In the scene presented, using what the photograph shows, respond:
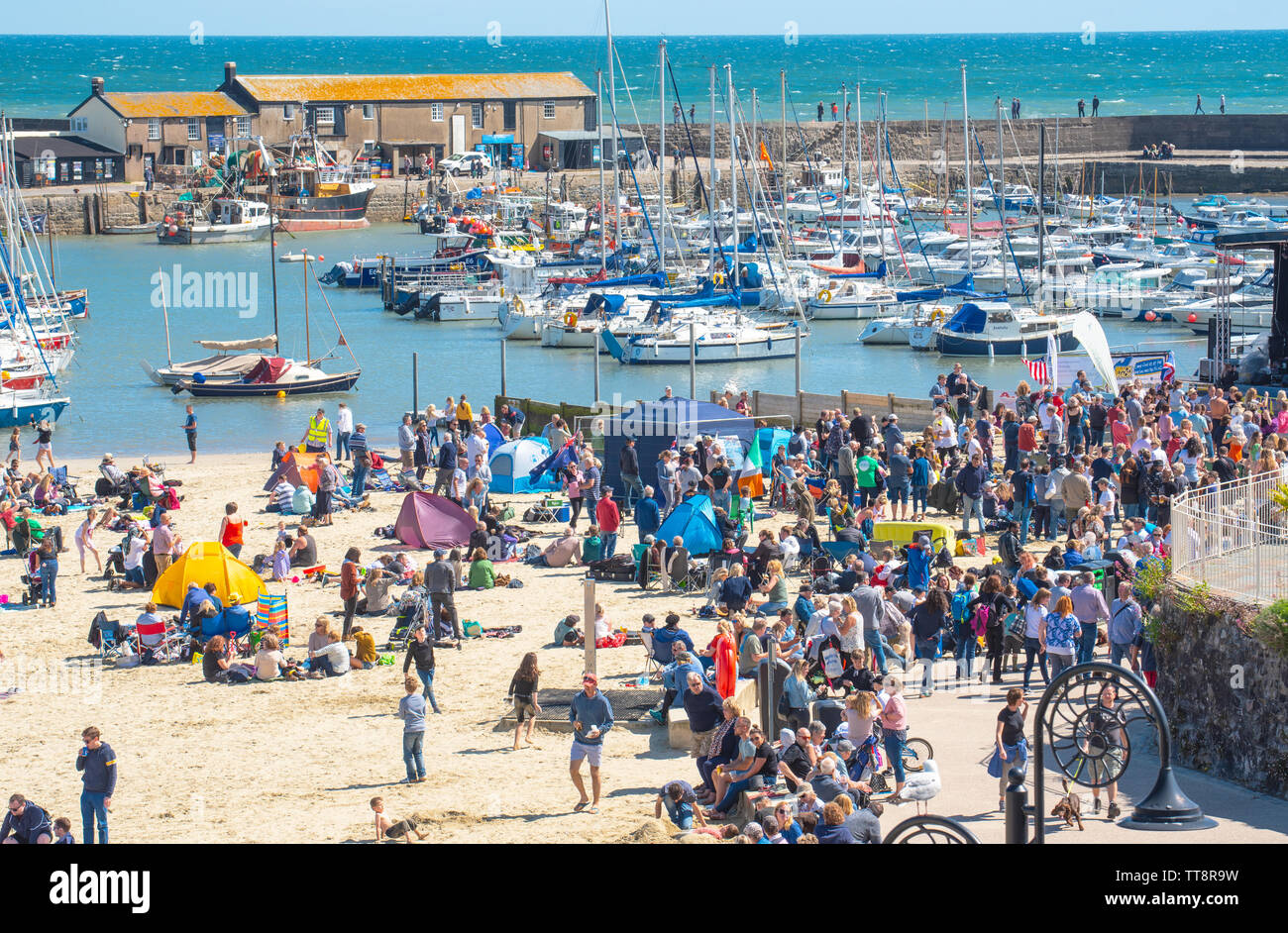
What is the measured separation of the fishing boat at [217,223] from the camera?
260 feet

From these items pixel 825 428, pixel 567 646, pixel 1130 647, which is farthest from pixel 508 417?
pixel 1130 647

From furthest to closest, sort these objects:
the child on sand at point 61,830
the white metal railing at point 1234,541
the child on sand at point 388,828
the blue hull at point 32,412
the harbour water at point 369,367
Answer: the harbour water at point 369,367 < the blue hull at point 32,412 < the white metal railing at point 1234,541 < the child on sand at point 388,828 < the child on sand at point 61,830

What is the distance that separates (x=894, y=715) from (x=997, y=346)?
34089 millimetres

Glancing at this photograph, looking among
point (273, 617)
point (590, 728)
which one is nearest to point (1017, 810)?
point (590, 728)

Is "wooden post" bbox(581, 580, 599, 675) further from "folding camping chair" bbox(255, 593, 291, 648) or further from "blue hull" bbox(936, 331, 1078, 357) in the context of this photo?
"blue hull" bbox(936, 331, 1078, 357)

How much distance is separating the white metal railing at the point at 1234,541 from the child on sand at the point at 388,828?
6.69 metres

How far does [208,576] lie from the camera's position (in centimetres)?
1920

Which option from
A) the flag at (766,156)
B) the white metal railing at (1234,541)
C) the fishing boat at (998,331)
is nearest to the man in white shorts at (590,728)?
the white metal railing at (1234,541)

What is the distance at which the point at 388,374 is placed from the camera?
46.0 meters

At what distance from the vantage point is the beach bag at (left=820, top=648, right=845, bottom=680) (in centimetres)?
1452

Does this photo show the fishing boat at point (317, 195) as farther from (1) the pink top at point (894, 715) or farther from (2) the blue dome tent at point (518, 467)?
(1) the pink top at point (894, 715)

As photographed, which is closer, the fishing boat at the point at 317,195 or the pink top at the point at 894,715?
the pink top at the point at 894,715

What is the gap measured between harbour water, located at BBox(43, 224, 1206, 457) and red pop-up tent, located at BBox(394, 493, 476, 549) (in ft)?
45.1

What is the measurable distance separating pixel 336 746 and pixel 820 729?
530 cm
